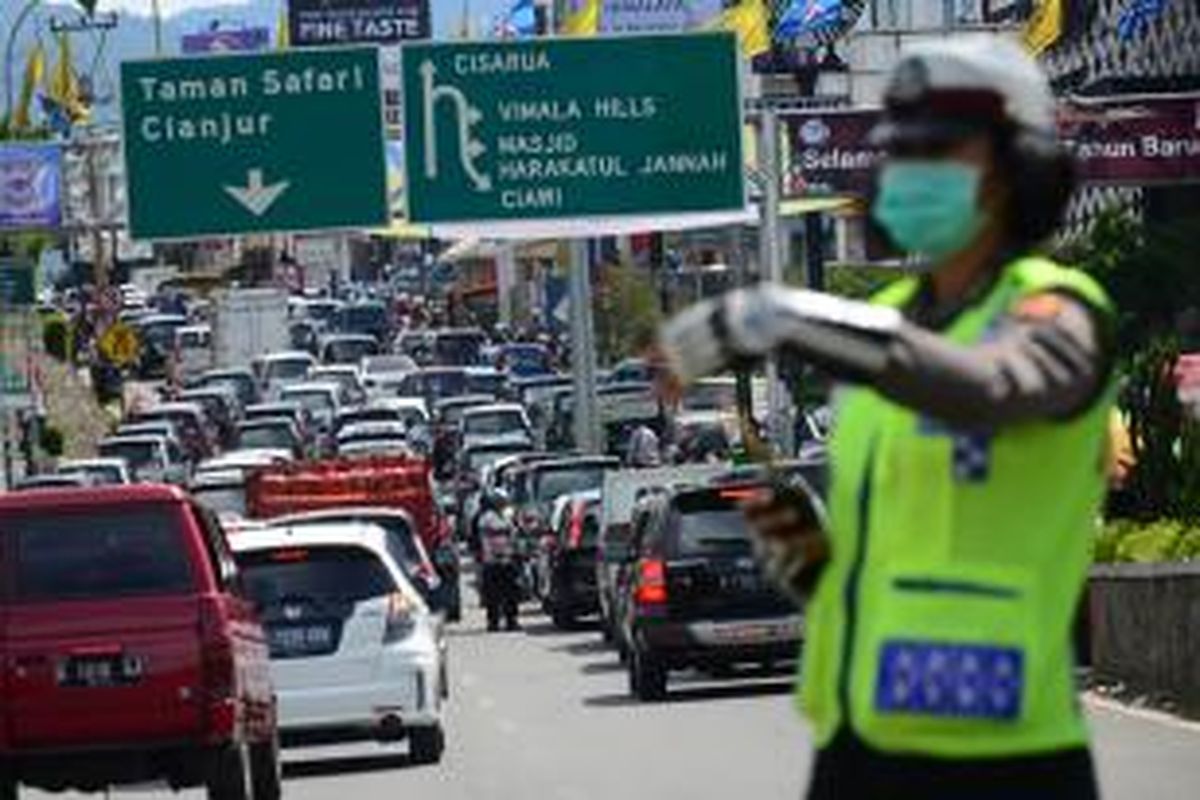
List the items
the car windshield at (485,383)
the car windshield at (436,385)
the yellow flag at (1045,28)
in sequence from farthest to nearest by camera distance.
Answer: the car windshield at (436,385), the car windshield at (485,383), the yellow flag at (1045,28)

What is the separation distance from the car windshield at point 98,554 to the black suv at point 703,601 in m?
9.86

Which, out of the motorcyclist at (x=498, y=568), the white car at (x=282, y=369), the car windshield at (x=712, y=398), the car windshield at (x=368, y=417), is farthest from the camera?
the white car at (x=282, y=369)

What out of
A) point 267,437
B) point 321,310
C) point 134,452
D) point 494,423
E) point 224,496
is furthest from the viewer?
point 321,310

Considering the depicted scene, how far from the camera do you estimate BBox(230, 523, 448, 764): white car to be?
925 inches

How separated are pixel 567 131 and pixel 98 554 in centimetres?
2283

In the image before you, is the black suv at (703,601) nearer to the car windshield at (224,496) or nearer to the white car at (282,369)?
the car windshield at (224,496)

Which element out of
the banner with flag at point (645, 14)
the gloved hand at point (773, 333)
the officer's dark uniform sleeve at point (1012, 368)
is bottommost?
the officer's dark uniform sleeve at point (1012, 368)

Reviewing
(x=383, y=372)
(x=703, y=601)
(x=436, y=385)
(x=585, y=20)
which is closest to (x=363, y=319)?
(x=383, y=372)

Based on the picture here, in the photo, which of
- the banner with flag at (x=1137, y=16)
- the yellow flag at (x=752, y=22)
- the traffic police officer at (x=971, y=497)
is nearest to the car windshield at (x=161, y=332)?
the banner with flag at (x=1137, y=16)

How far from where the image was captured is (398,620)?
2367cm

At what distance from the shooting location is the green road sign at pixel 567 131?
40250mm

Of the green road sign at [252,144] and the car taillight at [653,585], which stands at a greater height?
the green road sign at [252,144]

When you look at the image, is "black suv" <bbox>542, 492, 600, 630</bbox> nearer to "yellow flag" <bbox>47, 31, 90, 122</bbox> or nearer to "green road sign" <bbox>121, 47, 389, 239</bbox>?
"green road sign" <bbox>121, 47, 389, 239</bbox>

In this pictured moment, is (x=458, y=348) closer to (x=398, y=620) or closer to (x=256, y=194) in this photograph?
(x=256, y=194)
